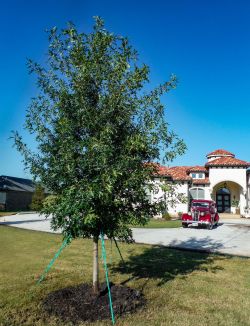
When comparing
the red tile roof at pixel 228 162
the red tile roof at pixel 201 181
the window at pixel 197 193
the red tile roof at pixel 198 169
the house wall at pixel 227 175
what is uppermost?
the red tile roof at pixel 228 162

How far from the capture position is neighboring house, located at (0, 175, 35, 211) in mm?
48378

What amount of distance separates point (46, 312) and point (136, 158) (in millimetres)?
3908

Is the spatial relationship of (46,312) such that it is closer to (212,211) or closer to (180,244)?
(180,244)

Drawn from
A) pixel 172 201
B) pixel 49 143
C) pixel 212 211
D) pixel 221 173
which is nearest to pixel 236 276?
pixel 172 201

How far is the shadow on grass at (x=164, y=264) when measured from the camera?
1085cm

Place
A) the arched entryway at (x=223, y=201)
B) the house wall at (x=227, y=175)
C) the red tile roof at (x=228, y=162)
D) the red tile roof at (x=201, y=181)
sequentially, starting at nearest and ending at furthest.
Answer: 1. the red tile roof at (x=228, y=162)
2. the house wall at (x=227, y=175)
3. the red tile roof at (x=201, y=181)
4. the arched entryway at (x=223, y=201)

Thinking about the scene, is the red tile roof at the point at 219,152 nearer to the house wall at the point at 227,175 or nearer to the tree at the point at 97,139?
the house wall at the point at 227,175

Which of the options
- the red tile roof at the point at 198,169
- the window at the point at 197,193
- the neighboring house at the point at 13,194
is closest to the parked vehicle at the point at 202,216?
the window at the point at 197,193

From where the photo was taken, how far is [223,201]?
141ft

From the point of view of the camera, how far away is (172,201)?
871 centimetres

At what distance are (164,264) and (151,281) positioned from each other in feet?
8.54

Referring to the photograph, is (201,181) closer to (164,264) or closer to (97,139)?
(164,264)

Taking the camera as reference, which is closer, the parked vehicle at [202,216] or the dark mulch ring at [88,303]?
the dark mulch ring at [88,303]

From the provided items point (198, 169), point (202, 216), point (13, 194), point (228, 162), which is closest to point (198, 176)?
point (198, 169)
